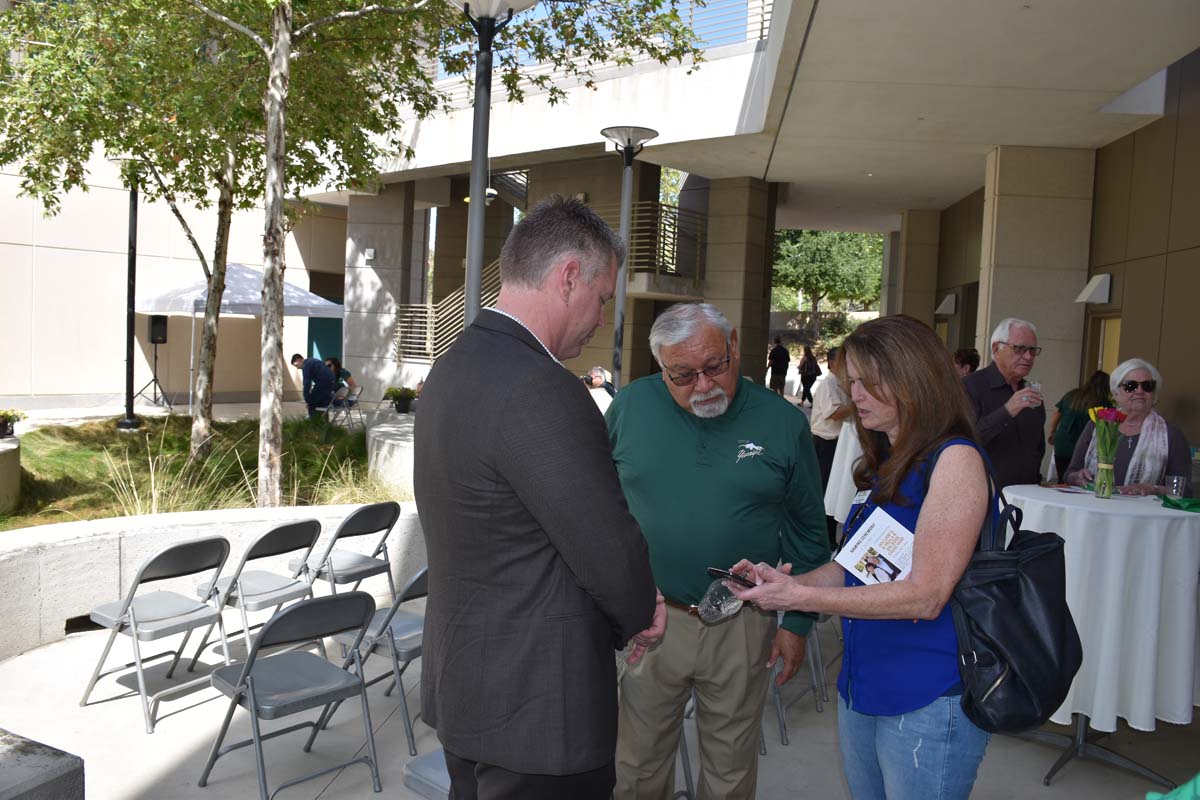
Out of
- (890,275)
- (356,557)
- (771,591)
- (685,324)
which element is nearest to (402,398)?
(356,557)

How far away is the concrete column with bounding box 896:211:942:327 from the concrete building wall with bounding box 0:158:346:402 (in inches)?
518

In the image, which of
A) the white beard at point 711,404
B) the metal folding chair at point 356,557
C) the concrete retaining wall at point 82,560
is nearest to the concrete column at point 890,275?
the metal folding chair at point 356,557

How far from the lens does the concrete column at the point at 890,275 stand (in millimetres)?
20375

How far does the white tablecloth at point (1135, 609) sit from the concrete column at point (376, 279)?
1787 cm

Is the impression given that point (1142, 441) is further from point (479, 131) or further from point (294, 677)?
point (294, 677)

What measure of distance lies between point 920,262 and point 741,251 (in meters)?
3.86

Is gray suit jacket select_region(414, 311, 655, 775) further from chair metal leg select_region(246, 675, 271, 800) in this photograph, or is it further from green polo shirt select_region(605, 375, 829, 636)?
chair metal leg select_region(246, 675, 271, 800)

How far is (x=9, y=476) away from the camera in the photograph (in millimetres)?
7871

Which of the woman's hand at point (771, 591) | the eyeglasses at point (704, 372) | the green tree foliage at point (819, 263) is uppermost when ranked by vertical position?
the green tree foliage at point (819, 263)

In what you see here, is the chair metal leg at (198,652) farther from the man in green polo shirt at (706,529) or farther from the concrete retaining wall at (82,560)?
the man in green polo shirt at (706,529)

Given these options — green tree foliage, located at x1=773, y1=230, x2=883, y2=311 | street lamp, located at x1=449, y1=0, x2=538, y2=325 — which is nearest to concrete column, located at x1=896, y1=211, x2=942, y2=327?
street lamp, located at x1=449, y1=0, x2=538, y2=325

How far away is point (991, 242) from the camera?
11344 mm

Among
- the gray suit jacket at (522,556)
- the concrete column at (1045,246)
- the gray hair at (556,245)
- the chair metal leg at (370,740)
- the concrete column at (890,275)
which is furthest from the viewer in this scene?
the concrete column at (890,275)

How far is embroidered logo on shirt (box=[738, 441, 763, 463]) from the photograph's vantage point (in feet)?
8.16
